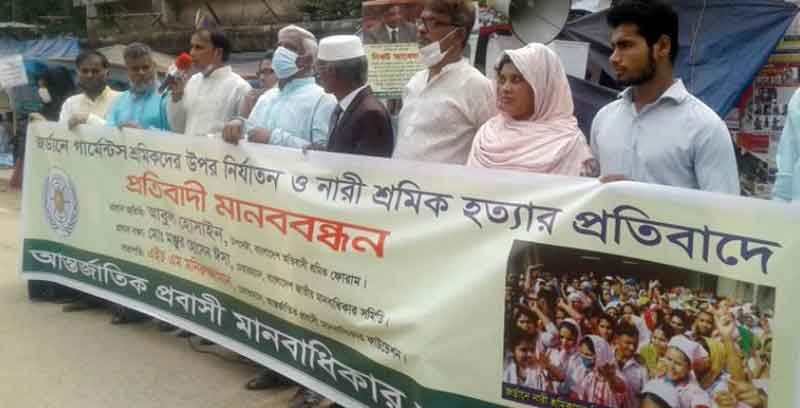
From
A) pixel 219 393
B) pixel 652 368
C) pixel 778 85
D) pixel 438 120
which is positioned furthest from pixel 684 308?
pixel 778 85

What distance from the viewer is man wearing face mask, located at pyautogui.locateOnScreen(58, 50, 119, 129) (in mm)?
5473

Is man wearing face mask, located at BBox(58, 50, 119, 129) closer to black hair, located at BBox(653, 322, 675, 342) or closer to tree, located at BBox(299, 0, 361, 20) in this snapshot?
black hair, located at BBox(653, 322, 675, 342)

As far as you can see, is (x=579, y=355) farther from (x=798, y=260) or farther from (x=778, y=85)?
(x=778, y=85)

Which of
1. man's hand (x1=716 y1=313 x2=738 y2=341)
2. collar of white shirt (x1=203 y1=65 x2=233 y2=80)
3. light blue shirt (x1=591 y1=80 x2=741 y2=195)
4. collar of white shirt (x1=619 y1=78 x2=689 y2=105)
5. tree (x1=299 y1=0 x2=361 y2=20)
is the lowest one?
man's hand (x1=716 y1=313 x2=738 y2=341)

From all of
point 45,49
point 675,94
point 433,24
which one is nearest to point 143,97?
point 433,24

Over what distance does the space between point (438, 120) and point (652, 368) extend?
4.97 feet

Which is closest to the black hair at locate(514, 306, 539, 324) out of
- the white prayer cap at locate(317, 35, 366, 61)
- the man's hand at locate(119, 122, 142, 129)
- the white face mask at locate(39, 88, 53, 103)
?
the white prayer cap at locate(317, 35, 366, 61)

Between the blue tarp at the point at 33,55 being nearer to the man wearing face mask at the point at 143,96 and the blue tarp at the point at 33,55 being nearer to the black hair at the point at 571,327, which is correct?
the man wearing face mask at the point at 143,96

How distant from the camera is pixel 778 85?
562 centimetres

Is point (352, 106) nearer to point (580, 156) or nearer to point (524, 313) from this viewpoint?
point (580, 156)

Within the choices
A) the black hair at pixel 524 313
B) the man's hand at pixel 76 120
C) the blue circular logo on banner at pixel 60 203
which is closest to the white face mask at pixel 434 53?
the black hair at pixel 524 313

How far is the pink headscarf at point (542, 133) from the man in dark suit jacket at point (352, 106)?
0.67 m

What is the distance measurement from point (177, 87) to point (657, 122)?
10.8ft

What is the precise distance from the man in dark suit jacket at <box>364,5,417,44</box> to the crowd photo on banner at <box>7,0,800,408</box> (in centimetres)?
100
